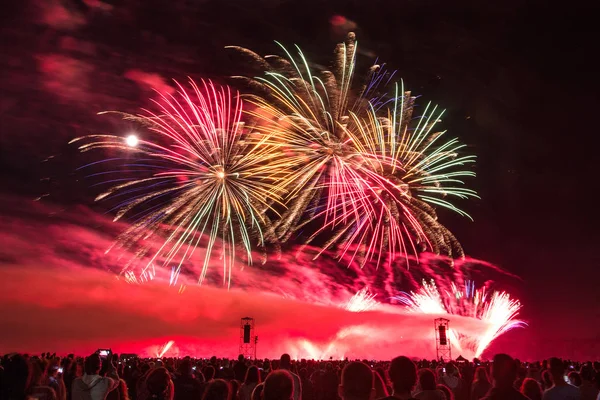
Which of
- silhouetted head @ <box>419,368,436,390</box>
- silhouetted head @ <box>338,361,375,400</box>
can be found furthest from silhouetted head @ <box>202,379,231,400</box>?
silhouetted head @ <box>419,368,436,390</box>

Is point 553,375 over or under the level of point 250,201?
under

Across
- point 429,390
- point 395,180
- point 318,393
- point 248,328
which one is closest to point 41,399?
point 429,390

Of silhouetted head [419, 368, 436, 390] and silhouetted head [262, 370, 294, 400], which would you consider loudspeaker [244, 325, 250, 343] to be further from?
silhouetted head [262, 370, 294, 400]

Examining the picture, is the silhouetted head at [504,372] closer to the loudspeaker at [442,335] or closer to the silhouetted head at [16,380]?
the silhouetted head at [16,380]

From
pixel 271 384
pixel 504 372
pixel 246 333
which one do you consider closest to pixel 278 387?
pixel 271 384

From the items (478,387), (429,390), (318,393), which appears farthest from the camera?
(318,393)

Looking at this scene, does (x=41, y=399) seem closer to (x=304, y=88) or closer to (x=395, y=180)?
(x=304, y=88)

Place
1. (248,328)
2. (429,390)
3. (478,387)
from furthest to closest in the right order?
(248,328) < (478,387) < (429,390)

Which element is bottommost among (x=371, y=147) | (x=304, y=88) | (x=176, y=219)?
(x=176, y=219)
